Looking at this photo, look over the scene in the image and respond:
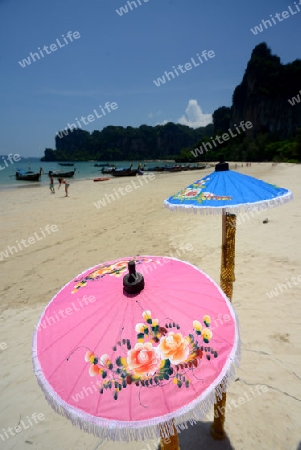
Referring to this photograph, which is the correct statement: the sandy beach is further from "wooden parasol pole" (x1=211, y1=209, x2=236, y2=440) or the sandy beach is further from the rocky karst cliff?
the rocky karst cliff

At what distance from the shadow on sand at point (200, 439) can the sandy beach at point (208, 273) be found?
0.4 inches

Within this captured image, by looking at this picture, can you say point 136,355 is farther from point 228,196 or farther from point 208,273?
point 208,273

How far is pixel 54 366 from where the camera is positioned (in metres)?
1.34

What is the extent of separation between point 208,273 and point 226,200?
3.75 metres

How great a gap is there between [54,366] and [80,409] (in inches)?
11.1

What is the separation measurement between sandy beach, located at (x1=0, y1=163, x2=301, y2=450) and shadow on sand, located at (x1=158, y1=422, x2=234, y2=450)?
0.04 ft

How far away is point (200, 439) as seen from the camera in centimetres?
264

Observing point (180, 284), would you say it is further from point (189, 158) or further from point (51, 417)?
point (189, 158)

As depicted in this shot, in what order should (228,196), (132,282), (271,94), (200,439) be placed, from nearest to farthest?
(132,282), (228,196), (200,439), (271,94)

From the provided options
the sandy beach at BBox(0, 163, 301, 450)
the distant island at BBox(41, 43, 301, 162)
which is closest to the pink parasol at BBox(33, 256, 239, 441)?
the sandy beach at BBox(0, 163, 301, 450)

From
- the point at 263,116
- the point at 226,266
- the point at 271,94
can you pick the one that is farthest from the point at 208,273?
the point at 271,94

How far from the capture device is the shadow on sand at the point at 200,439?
254 cm

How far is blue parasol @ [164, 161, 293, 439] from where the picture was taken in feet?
7.36

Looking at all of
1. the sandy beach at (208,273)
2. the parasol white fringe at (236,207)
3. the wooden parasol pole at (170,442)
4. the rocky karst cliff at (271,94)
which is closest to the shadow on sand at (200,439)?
the sandy beach at (208,273)
